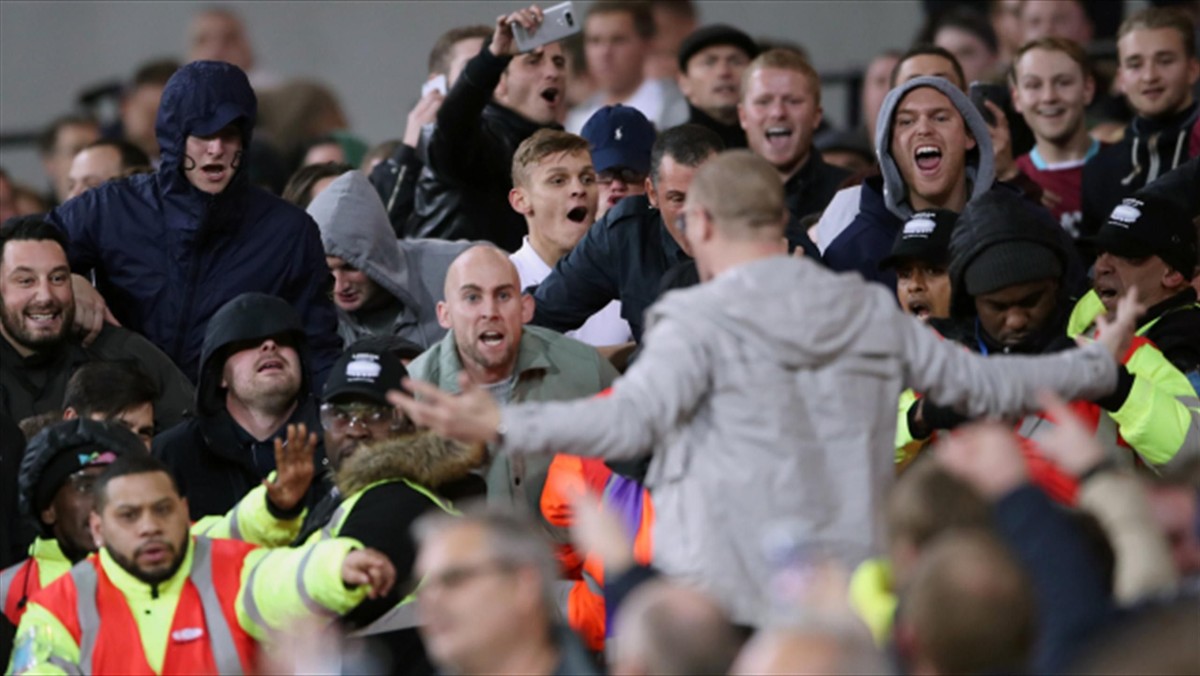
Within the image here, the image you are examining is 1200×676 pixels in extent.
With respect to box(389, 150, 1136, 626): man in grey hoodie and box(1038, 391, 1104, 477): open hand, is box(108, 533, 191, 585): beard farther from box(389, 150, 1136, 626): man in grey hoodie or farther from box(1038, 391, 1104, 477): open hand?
box(1038, 391, 1104, 477): open hand

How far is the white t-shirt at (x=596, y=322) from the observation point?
9.26 metres

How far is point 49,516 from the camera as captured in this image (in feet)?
25.2

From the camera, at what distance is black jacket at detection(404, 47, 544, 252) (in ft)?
32.6

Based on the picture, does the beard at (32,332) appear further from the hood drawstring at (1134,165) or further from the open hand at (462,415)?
the hood drawstring at (1134,165)

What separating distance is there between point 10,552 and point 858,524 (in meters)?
3.09

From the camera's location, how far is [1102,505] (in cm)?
577

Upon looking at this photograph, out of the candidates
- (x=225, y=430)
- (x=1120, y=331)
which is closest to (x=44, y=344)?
(x=225, y=430)

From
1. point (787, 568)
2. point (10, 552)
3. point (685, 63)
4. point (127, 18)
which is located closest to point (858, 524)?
point (787, 568)

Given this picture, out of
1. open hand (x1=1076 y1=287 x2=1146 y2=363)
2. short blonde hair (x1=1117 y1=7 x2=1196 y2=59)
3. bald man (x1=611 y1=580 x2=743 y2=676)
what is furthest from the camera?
short blonde hair (x1=1117 y1=7 x2=1196 y2=59)

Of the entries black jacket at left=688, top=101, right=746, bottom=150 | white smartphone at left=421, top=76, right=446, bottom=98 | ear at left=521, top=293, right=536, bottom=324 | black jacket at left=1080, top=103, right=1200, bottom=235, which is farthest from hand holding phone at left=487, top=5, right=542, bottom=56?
black jacket at left=1080, top=103, right=1200, bottom=235

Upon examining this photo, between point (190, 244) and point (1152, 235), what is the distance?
3.31 metres

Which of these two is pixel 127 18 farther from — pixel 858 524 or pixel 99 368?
pixel 858 524

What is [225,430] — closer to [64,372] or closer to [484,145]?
[64,372]

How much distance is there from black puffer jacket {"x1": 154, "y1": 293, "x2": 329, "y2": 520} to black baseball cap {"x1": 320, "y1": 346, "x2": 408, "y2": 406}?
437 mm
